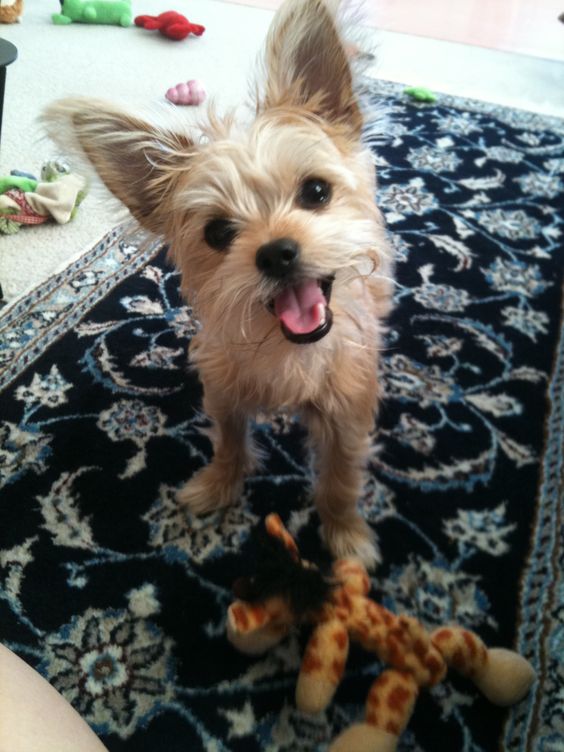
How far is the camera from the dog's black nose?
883 mm

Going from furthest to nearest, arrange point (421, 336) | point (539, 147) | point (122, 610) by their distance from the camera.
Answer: point (539, 147) → point (421, 336) → point (122, 610)

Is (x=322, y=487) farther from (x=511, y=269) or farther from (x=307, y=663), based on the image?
(x=511, y=269)

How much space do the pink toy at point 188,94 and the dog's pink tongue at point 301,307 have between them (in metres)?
2.19

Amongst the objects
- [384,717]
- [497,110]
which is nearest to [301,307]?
[384,717]

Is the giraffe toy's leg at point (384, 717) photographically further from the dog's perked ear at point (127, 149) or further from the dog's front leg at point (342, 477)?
the dog's perked ear at point (127, 149)

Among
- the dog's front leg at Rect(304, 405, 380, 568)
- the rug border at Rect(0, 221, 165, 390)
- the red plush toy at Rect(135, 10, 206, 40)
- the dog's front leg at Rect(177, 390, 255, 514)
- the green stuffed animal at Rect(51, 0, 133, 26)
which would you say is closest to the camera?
the dog's front leg at Rect(304, 405, 380, 568)

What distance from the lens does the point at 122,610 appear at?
1086 mm

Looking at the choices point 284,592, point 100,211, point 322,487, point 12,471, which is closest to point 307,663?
point 284,592

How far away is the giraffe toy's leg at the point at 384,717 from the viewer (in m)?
0.82

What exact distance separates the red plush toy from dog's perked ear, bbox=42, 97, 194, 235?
310 centimetres

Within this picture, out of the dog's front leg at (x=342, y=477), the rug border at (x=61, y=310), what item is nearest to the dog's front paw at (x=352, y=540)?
the dog's front leg at (x=342, y=477)

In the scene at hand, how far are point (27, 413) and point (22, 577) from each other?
1.50 ft

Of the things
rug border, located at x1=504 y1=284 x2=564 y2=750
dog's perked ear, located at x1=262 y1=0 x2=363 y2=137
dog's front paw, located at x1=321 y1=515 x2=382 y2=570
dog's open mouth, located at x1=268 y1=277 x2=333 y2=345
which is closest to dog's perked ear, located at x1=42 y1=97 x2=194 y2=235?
dog's perked ear, located at x1=262 y1=0 x2=363 y2=137

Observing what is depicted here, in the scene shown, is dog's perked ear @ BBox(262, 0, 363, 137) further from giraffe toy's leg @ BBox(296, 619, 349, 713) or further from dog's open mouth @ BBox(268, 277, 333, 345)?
giraffe toy's leg @ BBox(296, 619, 349, 713)
